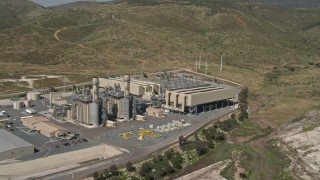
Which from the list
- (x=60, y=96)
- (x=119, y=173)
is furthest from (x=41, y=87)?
(x=119, y=173)

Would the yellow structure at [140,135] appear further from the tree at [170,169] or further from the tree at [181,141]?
the tree at [170,169]

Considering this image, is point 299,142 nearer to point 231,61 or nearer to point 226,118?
Result: point 226,118

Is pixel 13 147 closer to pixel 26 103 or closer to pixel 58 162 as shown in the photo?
pixel 58 162

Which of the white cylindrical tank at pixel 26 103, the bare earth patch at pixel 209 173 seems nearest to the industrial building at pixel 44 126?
the white cylindrical tank at pixel 26 103

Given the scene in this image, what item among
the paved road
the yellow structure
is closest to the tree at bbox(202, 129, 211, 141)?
the paved road

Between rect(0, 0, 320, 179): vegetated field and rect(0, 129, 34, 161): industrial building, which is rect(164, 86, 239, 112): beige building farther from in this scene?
rect(0, 129, 34, 161): industrial building

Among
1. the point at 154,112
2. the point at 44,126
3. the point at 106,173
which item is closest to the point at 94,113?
the point at 44,126
